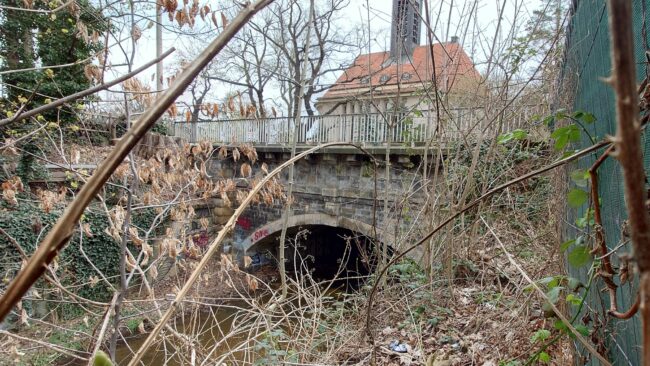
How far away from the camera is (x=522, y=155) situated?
4.21 metres

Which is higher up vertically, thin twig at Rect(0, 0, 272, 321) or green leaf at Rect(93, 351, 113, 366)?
thin twig at Rect(0, 0, 272, 321)

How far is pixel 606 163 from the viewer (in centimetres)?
123

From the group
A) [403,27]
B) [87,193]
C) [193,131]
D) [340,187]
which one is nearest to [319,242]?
[340,187]

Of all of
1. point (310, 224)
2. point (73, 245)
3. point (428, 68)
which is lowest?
point (73, 245)

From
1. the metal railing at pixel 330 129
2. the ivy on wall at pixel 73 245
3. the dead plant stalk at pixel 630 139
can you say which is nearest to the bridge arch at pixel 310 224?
the metal railing at pixel 330 129

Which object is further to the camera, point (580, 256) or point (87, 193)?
point (580, 256)

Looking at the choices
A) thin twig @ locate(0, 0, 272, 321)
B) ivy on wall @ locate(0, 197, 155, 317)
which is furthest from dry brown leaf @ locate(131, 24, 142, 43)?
ivy on wall @ locate(0, 197, 155, 317)

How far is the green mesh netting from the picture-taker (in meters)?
0.93

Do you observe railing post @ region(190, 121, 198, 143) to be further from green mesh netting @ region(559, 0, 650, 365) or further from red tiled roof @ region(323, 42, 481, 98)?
green mesh netting @ region(559, 0, 650, 365)

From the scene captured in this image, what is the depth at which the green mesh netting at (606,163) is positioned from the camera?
3.06 feet

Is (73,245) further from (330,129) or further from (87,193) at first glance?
(87,193)

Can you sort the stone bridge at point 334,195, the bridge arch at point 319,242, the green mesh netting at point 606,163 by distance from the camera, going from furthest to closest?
the bridge arch at point 319,242
the stone bridge at point 334,195
the green mesh netting at point 606,163

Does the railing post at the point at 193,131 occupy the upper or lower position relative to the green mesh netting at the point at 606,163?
upper

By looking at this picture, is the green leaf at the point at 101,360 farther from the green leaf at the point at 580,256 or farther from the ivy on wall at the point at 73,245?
the ivy on wall at the point at 73,245
